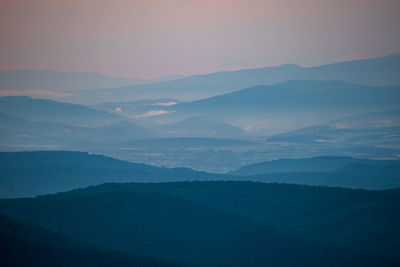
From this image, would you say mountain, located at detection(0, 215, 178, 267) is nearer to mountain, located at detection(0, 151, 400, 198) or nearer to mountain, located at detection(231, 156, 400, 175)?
mountain, located at detection(0, 151, 400, 198)

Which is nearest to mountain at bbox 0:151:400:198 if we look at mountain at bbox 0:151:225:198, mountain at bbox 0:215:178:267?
mountain at bbox 0:151:225:198

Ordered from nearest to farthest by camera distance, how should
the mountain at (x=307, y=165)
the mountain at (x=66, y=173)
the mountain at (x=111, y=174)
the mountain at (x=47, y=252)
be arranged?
the mountain at (x=47, y=252) → the mountain at (x=111, y=174) → the mountain at (x=66, y=173) → the mountain at (x=307, y=165)

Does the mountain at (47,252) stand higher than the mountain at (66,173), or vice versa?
the mountain at (66,173)

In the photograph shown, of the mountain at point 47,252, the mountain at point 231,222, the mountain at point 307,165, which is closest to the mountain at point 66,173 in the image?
the mountain at point 307,165

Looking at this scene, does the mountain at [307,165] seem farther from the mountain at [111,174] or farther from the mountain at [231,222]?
the mountain at [231,222]

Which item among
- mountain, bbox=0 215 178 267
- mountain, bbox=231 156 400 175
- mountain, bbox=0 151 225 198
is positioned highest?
mountain, bbox=231 156 400 175

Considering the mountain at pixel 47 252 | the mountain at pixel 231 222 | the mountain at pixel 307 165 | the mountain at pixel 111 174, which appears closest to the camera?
the mountain at pixel 47 252

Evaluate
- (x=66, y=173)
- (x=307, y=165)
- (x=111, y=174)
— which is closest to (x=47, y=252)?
(x=111, y=174)

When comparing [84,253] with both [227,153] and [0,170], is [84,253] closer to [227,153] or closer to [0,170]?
[0,170]
